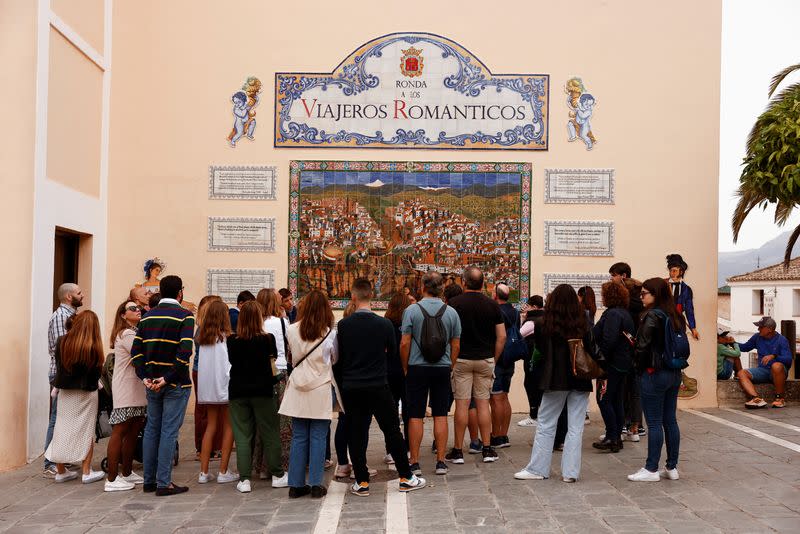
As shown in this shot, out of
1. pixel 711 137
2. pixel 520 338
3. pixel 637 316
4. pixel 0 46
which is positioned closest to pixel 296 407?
pixel 520 338

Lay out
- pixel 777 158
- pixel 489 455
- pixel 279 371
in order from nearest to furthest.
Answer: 1. pixel 279 371
2. pixel 489 455
3. pixel 777 158

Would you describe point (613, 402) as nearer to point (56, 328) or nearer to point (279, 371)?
point (279, 371)

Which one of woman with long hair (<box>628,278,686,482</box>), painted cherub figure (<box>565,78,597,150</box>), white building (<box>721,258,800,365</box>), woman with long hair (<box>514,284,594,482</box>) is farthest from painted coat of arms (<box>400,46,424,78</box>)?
white building (<box>721,258,800,365</box>)

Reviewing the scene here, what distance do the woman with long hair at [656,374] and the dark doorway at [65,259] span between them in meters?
6.61

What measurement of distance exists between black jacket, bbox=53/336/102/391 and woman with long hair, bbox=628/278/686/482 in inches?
187

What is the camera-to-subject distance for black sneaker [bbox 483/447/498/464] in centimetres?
840

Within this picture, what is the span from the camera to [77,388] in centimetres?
764

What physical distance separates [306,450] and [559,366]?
7.49 ft

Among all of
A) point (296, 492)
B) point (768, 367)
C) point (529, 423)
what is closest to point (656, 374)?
point (296, 492)

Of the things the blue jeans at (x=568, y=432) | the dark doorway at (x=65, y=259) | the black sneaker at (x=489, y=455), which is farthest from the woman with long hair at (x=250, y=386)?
the dark doorway at (x=65, y=259)

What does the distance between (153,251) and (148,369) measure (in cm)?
507

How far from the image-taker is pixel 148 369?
7199 mm

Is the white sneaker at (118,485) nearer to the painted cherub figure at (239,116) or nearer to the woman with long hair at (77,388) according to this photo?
the woman with long hair at (77,388)

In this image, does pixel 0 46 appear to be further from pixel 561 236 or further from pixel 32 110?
pixel 561 236
